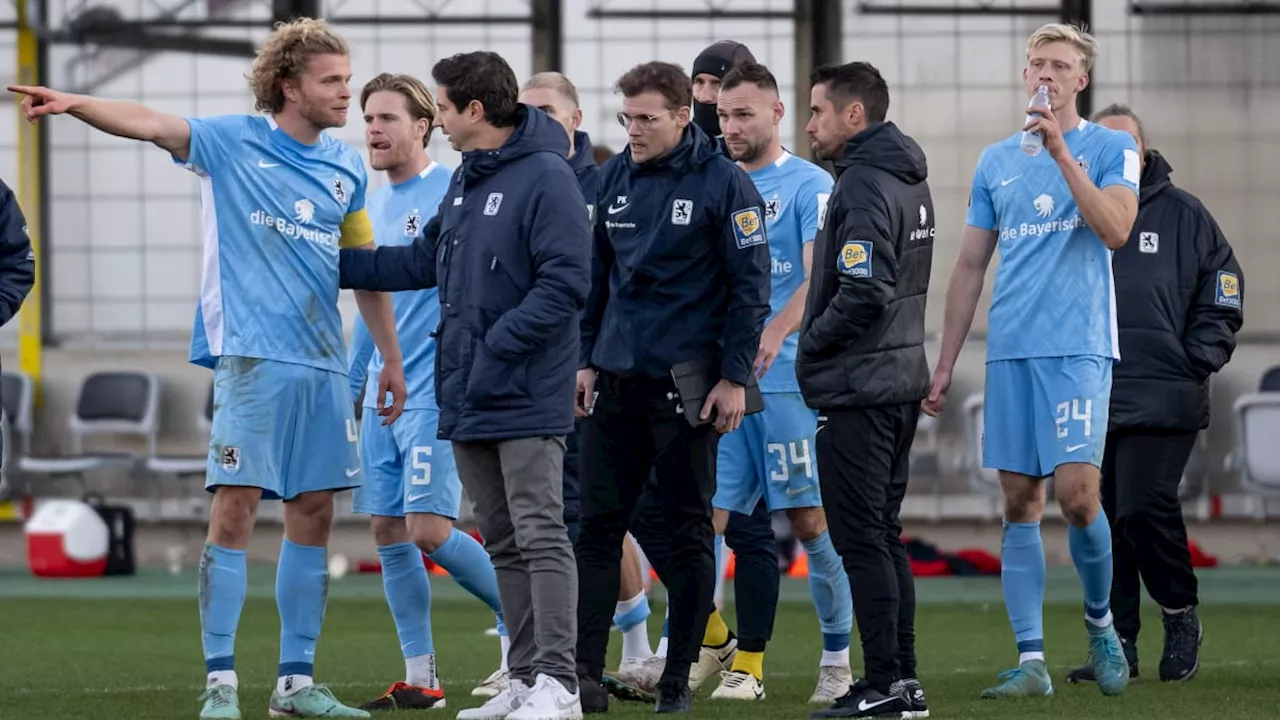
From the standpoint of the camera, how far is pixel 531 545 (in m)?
4.98

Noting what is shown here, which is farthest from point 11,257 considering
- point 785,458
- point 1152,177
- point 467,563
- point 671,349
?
point 1152,177

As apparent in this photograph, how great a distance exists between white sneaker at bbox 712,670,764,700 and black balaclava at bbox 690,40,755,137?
5.88 feet

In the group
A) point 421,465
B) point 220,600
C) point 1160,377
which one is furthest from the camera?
point 1160,377

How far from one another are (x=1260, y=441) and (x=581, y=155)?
8.30 meters

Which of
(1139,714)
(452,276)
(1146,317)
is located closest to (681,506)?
(452,276)

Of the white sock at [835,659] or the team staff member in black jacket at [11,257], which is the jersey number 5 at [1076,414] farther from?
the team staff member in black jacket at [11,257]

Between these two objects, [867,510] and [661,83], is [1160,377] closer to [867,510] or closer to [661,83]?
[867,510]

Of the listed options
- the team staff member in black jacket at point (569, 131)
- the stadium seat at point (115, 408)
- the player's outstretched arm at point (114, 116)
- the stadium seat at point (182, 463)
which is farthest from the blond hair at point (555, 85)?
the stadium seat at point (115, 408)

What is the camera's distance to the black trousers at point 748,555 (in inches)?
245

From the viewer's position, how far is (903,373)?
5270 mm

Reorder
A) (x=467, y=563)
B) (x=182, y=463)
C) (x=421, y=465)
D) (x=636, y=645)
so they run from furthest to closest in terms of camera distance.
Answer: (x=182, y=463)
(x=636, y=645)
(x=467, y=563)
(x=421, y=465)

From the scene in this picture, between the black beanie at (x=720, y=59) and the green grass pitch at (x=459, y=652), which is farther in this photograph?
the black beanie at (x=720, y=59)

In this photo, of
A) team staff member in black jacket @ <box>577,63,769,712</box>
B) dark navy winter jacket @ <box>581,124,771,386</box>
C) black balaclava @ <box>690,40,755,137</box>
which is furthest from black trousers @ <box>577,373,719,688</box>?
black balaclava @ <box>690,40,755,137</box>

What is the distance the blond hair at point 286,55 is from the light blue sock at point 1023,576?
2.42 m
